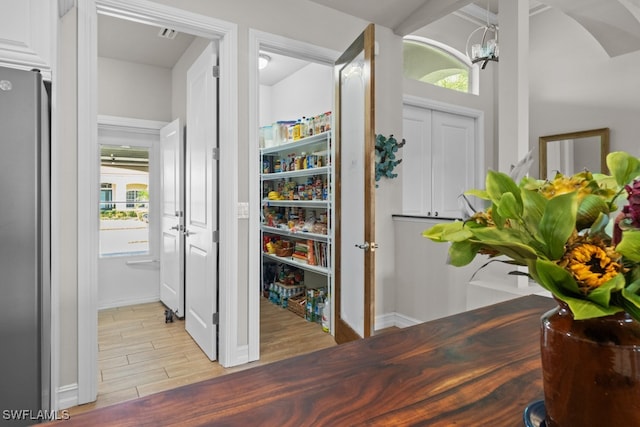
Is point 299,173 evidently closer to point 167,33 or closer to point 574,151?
point 167,33

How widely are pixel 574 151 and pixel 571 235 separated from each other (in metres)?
4.21

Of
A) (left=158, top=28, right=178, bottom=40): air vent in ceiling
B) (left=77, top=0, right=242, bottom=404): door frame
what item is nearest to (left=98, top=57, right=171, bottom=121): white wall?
(left=158, top=28, right=178, bottom=40): air vent in ceiling

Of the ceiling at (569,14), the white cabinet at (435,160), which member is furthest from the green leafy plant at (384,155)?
the ceiling at (569,14)

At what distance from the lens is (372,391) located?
71 cm

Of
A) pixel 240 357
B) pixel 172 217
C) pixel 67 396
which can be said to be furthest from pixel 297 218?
pixel 67 396

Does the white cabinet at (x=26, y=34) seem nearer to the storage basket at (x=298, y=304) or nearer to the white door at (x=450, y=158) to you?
the storage basket at (x=298, y=304)

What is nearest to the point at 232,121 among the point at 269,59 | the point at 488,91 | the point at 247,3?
the point at 247,3

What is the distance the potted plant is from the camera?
44cm

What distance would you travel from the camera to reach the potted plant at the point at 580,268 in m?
0.44

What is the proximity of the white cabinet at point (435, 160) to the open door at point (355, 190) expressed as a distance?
1.12m

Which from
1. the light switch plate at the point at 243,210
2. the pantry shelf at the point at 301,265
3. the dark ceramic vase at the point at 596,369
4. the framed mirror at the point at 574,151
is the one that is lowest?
the pantry shelf at the point at 301,265

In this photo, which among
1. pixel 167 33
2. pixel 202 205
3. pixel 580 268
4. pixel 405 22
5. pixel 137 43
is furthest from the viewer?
pixel 137 43

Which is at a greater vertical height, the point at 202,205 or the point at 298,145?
the point at 298,145

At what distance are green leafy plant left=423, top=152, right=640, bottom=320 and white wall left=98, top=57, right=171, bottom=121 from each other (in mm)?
4228
